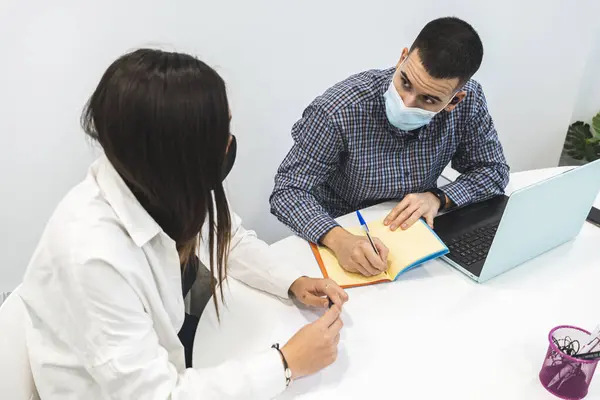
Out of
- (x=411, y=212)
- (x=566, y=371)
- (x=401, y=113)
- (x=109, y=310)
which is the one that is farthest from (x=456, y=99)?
(x=109, y=310)

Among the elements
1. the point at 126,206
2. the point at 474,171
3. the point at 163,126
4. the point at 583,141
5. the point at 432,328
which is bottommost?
the point at 583,141

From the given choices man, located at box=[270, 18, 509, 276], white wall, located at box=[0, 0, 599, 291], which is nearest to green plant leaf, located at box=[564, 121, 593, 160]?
white wall, located at box=[0, 0, 599, 291]

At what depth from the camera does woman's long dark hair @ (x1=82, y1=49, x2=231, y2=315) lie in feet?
2.52

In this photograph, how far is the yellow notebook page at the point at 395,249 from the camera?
1181mm

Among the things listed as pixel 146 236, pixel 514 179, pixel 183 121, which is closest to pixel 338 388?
pixel 146 236

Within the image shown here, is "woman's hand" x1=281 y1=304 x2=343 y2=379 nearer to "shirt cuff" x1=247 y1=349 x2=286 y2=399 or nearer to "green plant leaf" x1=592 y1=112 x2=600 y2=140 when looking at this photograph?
"shirt cuff" x1=247 y1=349 x2=286 y2=399

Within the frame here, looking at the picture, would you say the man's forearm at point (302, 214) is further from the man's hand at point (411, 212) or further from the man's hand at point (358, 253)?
the man's hand at point (411, 212)

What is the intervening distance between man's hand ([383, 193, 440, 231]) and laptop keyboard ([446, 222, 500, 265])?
0.30 feet

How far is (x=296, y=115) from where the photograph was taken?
2162 mm

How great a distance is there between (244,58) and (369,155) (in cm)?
69

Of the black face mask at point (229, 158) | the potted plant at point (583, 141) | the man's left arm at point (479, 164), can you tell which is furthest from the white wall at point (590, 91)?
the black face mask at point (229, 158)

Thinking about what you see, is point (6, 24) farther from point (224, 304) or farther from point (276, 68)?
point (224, 304)

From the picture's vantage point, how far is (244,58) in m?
1.91

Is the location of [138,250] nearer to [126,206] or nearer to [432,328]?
[126,206]
